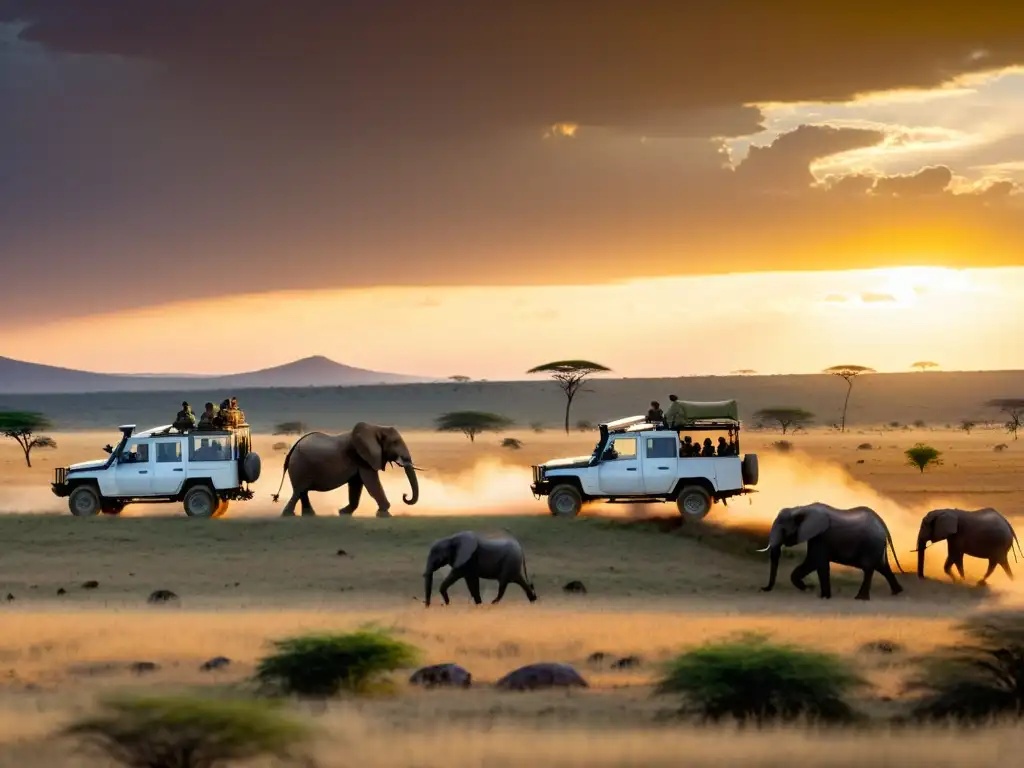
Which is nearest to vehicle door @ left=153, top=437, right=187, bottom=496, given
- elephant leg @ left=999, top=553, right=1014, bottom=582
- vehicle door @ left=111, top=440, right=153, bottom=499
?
vehicle door @ left=111, top=440, right=153, bottom=499

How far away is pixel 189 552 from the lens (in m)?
34.8

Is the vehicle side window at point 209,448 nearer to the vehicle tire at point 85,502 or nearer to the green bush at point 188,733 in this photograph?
the vehicle tire at point 85,502

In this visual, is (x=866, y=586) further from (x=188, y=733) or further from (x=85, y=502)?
(x=85, y=502)

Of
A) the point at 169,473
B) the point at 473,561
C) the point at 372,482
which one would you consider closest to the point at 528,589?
the point at 473,561

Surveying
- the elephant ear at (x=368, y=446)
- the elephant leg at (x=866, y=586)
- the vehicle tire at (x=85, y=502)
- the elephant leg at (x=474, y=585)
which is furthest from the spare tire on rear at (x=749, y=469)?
the vehicle tire at (x=85, y=502)

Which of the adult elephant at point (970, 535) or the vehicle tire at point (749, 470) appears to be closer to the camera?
the adult elephant at point (970, 535)

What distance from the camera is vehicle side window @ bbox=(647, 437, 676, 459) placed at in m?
36.5

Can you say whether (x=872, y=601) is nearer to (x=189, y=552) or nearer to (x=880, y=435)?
(x=189, y=552)

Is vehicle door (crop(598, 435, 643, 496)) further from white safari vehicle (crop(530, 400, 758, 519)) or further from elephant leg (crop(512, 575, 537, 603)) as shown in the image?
elephant leg (crop(512, 575, 537, 603))

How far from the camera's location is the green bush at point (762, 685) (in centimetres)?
1792

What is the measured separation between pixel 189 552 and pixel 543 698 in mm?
17288

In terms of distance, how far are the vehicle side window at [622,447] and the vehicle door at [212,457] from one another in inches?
360

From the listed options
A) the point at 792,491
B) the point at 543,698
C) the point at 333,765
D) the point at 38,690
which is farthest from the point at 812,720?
the point at 792,491

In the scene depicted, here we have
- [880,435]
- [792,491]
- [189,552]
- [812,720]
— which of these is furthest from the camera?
[880,435]
